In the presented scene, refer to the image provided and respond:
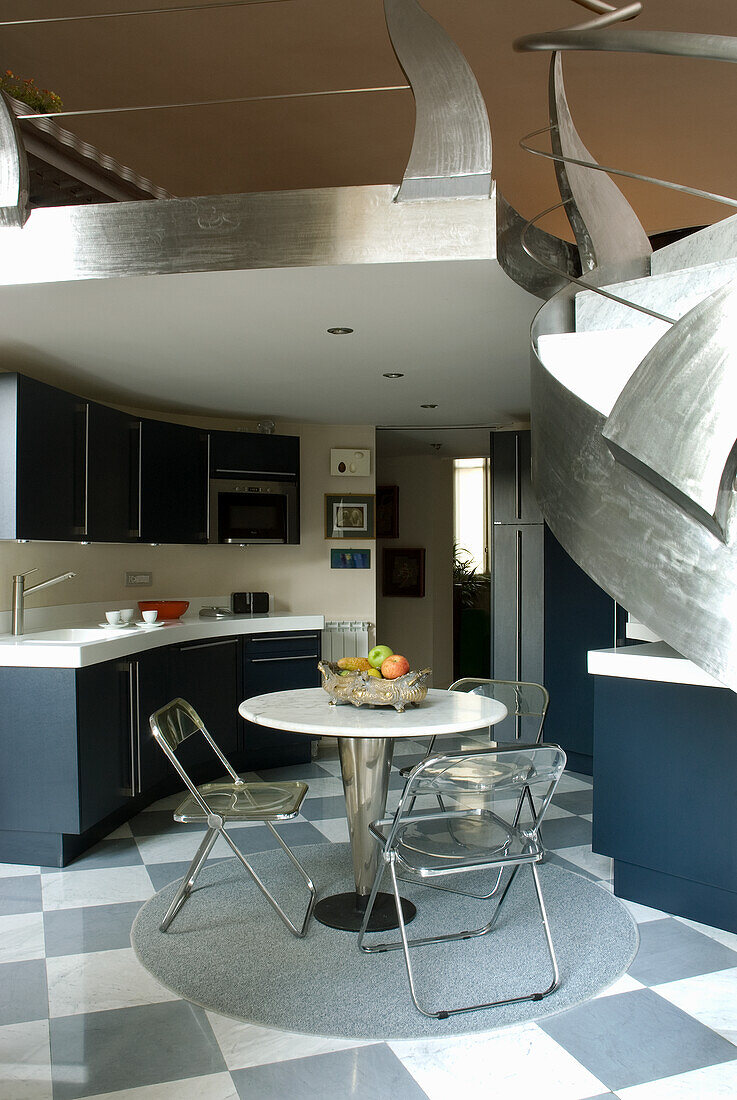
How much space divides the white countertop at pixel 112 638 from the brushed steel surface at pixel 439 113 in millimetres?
2468

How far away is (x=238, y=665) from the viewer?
18.4ft

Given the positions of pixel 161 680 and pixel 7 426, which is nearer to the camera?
pixel 7 426

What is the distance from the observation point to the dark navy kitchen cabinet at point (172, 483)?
17.8 ft

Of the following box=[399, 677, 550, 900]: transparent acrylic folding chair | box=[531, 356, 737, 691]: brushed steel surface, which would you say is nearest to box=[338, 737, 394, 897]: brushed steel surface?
box=[399, 677, 550, 900]: transparent acrylic folding chair

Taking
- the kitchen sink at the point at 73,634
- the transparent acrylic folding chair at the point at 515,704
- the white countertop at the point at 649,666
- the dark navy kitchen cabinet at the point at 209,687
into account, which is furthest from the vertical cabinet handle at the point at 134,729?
the white countertop at the point at 649,666

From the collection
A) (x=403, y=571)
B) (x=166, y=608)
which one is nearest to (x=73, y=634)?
(x=166, y=608)

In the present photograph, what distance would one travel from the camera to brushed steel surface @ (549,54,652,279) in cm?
352

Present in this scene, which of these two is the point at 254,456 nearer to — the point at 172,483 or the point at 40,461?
the point at 172,483

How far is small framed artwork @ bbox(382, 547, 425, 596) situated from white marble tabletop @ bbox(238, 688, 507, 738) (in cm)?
501

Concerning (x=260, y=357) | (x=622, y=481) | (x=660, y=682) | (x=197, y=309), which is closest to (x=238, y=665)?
(x=260, y=357)

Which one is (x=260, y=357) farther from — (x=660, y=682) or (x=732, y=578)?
(x=732, y=578)

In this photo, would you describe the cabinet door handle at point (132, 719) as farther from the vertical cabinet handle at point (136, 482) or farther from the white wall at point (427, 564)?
the white wall at point (427, 564)

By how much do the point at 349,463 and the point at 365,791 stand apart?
380 cm

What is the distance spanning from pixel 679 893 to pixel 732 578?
196 centimetres
